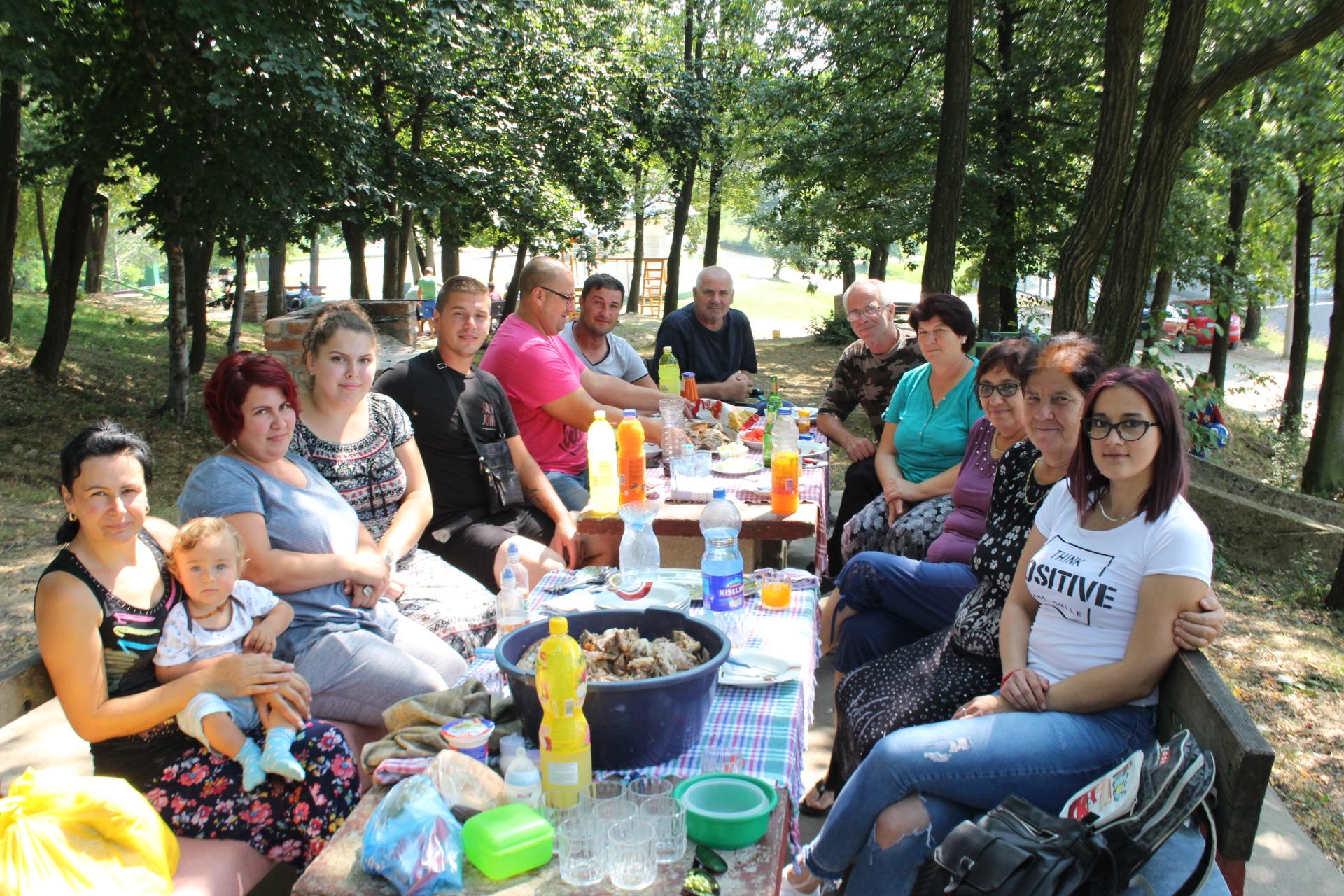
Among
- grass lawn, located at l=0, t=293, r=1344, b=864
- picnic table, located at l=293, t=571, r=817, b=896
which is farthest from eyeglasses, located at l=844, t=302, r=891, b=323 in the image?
picnic table, located at l=293, t=571, r=817, b=896

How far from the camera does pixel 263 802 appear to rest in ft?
6.86

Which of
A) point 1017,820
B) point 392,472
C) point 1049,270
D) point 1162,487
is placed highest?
point 1049,270

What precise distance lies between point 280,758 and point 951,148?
Answer: 8.03m

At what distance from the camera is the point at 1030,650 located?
2514mm

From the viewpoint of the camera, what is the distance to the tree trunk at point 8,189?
30.8ft

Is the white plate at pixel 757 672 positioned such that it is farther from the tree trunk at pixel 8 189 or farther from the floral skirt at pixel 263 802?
the tree trunk at pixel 8 189

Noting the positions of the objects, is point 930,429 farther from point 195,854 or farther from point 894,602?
point 195,854

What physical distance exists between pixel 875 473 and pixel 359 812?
3.73 m

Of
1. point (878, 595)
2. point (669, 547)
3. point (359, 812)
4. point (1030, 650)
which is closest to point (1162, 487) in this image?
point (1030, 650)

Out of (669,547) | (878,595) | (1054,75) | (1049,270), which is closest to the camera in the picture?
(878,595)

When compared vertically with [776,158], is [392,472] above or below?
below

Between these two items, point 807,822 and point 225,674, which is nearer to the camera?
point 225,674

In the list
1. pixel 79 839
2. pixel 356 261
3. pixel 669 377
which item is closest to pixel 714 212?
pixel 356 261

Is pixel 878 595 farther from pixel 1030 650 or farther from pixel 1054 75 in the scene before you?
pixel 1054 75
